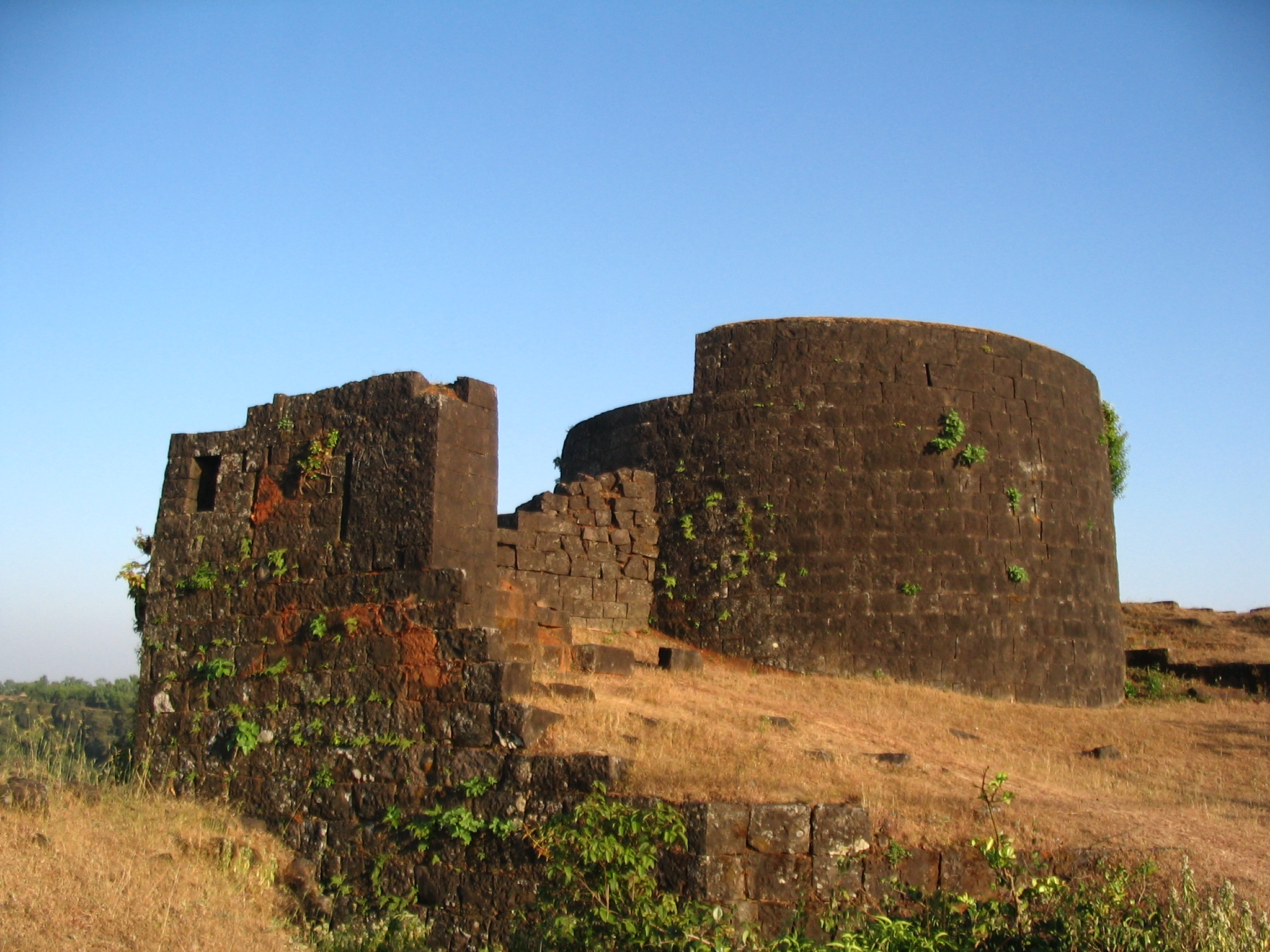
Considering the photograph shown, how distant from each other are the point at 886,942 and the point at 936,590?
805 cm

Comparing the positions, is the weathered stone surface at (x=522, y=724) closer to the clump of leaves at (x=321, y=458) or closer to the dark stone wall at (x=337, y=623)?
the dark stone wall at (x=337, y=623)

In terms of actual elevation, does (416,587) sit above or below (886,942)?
above

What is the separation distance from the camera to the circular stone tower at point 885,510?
46.8 ft

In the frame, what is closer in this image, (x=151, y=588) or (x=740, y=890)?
(x=740, y=890)

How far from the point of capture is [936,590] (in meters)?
14.3

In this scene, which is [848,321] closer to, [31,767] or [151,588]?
[151,588]

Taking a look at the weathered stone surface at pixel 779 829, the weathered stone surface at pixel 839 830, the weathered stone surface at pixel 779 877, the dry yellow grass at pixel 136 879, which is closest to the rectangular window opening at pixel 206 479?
the dry yellow grass at pixel 136 879

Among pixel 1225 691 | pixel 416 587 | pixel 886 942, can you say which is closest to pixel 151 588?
pixel 416 587

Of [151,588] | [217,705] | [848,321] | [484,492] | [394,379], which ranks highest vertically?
[848,321]

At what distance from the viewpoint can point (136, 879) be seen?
24.0ft

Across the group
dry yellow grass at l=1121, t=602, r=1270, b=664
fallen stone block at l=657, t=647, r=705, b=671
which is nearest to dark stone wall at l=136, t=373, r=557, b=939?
fallen stone block at l=657, t=647, r=705, b=671

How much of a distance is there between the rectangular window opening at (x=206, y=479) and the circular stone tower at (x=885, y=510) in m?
6.19

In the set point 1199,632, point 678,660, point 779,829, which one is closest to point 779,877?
point 779,829

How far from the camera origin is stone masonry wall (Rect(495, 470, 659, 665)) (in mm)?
13852
